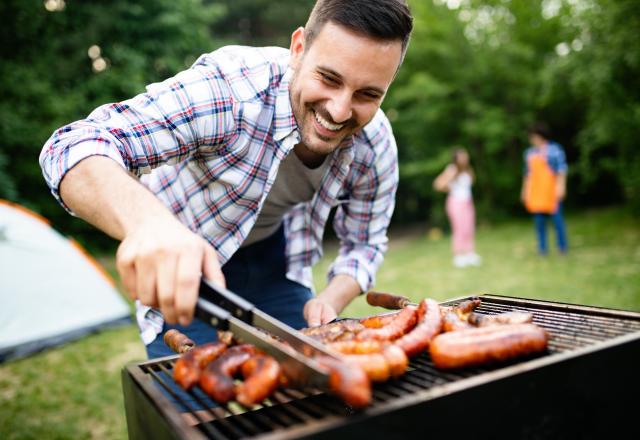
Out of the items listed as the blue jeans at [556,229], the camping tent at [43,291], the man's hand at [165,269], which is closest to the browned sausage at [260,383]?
the man's hand at [165,269]

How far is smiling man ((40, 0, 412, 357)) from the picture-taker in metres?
1.42

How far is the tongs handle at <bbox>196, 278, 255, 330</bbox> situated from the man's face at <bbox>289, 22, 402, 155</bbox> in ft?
3.69

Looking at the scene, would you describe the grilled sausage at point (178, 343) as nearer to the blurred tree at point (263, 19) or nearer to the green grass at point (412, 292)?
the green grass at point (412, 292)

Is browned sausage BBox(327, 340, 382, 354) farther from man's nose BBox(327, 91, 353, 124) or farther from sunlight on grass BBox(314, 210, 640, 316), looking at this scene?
sunlight on grass BBox(314, 210, 640, 316)

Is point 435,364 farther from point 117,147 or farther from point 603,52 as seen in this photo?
point 603,52

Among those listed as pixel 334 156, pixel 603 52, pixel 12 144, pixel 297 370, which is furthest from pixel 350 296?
pixel 12 144

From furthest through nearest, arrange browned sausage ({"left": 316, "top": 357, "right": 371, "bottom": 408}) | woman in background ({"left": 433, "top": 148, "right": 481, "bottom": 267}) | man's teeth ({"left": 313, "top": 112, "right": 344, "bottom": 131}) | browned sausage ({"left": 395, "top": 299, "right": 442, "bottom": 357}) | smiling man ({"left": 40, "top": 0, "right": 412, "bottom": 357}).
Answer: woman in background ({"left": 433, "top": 148, "right": 481, "bottom": 267})
man's teeth ({"left": 313, "top": 112, "right": 344, "bottom": 131})
browned sausage ({"left": 395, "top": 299, "right": 442, "bottom": 357})
smiling man ({"left": 40, "top": 0, "right": 412, "bottom": 357})
browned sausage ({"left": 316, "top": 357, "right": 371, "bottom": 408})

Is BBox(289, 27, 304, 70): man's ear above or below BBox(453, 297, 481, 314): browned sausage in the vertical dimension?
above

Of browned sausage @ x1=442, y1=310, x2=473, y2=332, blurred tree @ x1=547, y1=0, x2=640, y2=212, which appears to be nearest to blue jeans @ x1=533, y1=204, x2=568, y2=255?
blurred tree @ x1=547, y1=0, x2=640, y2=212

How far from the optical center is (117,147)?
1783 mm

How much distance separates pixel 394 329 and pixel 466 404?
432mm

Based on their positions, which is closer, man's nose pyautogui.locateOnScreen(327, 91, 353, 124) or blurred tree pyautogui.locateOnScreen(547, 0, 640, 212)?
man's nose pyautogui.locateOnScreen(327, 91, 353, 124)

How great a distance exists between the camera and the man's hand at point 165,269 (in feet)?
3.98

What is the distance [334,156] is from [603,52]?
1059cm
